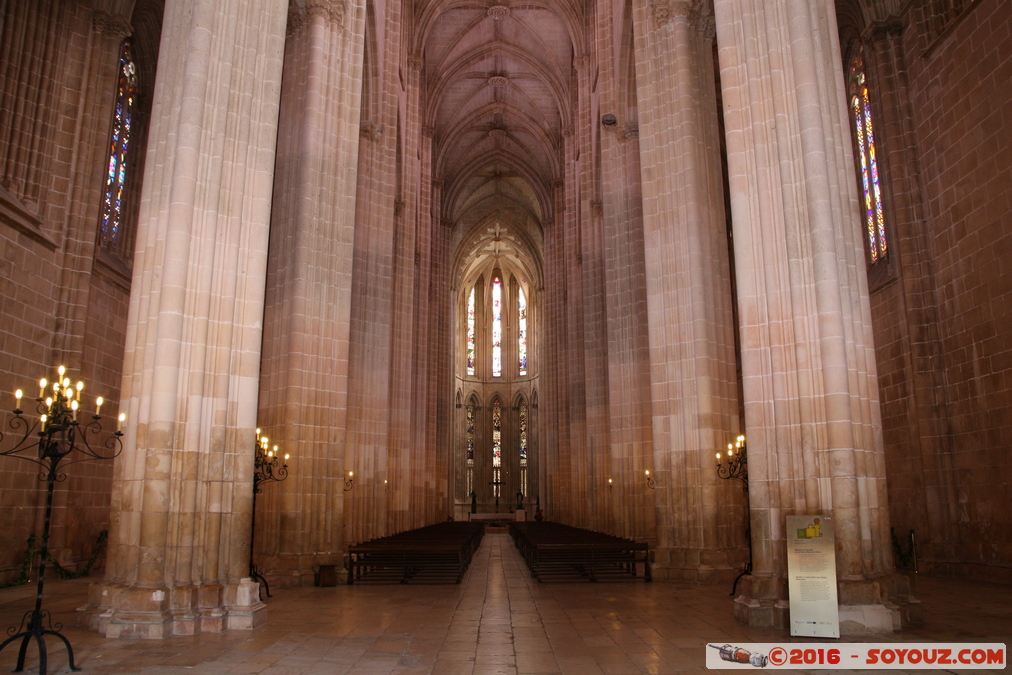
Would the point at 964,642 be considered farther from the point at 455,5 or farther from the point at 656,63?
the point at 455,5

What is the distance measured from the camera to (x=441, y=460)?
42.7 m

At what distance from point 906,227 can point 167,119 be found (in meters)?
16.3

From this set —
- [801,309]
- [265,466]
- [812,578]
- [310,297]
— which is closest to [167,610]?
[265,466]

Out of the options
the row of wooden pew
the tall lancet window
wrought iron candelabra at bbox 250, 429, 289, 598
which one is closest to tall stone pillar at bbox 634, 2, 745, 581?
the row of wooden pew

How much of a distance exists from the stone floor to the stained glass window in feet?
33.3

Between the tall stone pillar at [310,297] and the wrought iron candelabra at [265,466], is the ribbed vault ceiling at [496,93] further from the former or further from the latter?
the wrought iron candelabra at [265,466]

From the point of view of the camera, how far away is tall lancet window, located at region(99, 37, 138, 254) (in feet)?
65.1

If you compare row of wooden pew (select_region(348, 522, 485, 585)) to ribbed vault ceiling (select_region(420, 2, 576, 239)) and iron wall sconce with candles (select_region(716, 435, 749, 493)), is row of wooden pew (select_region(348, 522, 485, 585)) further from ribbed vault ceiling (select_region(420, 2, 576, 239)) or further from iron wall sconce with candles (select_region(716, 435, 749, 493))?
ribbed vault ceiling (select_region(420, 2, 576, 239))

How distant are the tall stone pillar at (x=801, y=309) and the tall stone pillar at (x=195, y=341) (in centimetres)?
674

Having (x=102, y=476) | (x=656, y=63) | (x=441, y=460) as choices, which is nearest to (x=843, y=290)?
(x=656, y=63)

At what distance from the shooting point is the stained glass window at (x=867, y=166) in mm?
20141

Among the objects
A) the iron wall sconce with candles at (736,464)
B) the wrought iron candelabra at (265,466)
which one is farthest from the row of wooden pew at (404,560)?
the iron wall sconce with candles at (736,464)

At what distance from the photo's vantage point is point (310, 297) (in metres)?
15.1

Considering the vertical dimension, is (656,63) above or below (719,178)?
above
